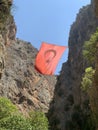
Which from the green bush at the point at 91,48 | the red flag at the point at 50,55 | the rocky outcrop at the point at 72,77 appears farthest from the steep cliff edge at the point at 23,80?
the green bush at the point at 91,48

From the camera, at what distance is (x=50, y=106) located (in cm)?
6512

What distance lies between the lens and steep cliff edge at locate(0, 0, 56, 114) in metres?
61.6

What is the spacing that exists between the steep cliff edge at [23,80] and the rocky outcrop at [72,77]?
342 centimetres

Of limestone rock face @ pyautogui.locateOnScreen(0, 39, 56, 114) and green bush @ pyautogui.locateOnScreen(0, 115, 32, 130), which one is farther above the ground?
limestone rock face @ pyautogui.locateOnScreen(0, 39, 56, 114)

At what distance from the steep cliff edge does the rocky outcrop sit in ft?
11.2

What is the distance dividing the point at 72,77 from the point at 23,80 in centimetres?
981

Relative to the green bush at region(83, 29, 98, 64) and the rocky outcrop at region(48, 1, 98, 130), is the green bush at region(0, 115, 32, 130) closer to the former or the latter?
the green bush at region(83, 29, 98, 64)

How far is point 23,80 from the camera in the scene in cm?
6656

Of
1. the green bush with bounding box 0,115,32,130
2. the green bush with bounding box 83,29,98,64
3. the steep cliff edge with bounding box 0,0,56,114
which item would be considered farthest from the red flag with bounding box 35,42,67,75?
the green bush with bounding box 83,29,98,64

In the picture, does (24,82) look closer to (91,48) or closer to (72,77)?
(72,77)

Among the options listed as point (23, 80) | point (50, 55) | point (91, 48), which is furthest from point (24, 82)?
point (91, 48)

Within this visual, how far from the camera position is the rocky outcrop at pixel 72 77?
2347 inches

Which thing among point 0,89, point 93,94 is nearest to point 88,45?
point 93,94

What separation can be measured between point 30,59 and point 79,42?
11515 millimetres
